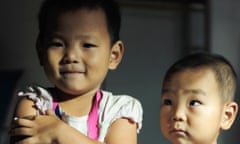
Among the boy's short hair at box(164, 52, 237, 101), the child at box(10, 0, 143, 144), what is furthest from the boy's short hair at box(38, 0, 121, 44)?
the boy's short hair at box(164, 52, 237, 101)

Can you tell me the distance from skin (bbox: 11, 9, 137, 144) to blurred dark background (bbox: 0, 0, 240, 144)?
23.4 inches

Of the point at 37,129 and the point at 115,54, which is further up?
the point at 115,54

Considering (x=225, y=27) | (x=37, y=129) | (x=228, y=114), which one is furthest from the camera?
(x=225, y=27)

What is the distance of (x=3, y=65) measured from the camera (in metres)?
1.44

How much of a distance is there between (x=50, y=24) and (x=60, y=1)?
4 centimetres

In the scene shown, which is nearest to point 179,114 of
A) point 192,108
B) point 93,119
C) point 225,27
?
point 192,108

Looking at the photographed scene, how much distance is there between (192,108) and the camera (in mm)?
738

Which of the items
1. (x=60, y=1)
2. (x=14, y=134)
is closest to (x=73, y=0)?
(x=60, y=1)

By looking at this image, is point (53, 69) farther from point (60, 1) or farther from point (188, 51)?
point (188, 51)

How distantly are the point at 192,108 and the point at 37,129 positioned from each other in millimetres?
223

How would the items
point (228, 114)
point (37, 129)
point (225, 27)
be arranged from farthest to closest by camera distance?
point (225, 27) → point (228, 114) → point (37, 129)

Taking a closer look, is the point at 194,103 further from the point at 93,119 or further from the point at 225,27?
the point at 225,27

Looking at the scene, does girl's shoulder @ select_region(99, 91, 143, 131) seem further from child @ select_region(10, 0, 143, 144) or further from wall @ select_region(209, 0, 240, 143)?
wall @ select_region(209, 0, 240, 143)

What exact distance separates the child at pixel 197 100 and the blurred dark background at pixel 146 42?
55 cm
